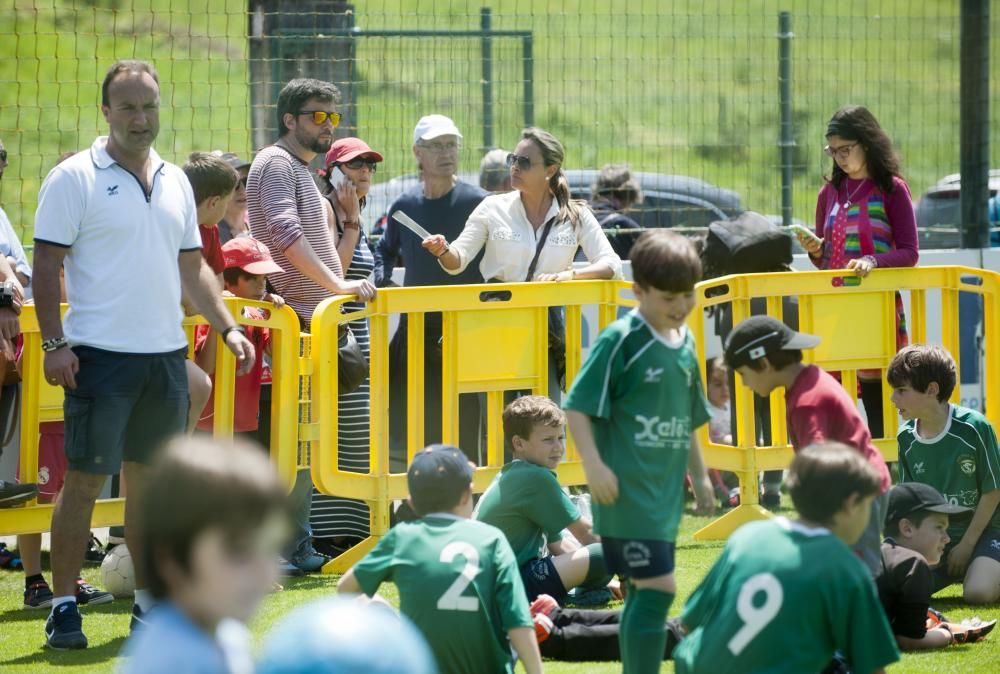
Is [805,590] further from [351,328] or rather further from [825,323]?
[825,323]

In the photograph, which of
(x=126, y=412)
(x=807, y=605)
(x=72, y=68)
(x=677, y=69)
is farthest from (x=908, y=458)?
(x=72, y=68)

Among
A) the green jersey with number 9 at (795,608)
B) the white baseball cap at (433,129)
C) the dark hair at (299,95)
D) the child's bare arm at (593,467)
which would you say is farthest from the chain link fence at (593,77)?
the green jersey with number 9 at (795,608)

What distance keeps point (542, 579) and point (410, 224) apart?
8.08 ft

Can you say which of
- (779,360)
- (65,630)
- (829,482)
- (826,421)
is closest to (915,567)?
(826,421)

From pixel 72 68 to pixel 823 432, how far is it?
12202mm

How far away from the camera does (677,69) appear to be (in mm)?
11133

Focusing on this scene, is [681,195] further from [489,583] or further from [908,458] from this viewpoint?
[489,583]

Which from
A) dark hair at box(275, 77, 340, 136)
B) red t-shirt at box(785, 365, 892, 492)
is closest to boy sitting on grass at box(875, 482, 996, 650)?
red t-shirt at box(785, 365, 892, 492)

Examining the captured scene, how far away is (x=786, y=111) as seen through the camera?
11117mm

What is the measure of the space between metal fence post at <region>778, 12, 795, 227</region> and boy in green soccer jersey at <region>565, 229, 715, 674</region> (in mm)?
6807

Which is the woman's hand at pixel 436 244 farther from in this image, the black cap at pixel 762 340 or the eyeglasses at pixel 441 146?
the black cap at pixel 762 340

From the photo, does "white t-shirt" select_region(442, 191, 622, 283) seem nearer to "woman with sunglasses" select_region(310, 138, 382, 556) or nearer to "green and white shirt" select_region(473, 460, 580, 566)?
"woman with sunglasses" select_region(310, 138, 382, 556)

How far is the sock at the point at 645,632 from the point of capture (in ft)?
14.3

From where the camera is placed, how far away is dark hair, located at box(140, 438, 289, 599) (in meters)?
2.16
